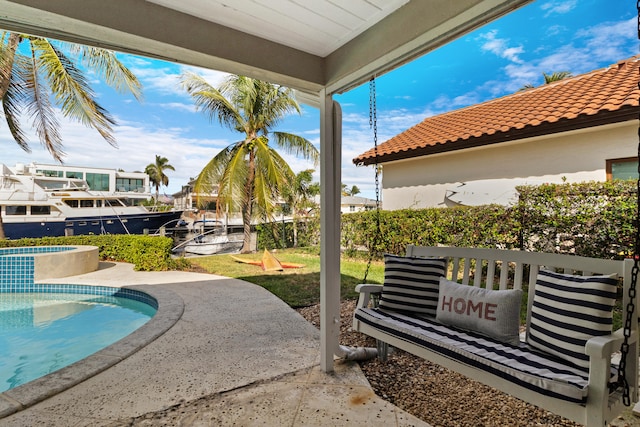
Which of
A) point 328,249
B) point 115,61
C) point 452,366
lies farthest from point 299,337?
point 115,61

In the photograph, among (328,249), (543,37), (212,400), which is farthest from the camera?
(543,37)

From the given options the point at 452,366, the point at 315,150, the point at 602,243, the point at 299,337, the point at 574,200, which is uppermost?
the point at 315,150

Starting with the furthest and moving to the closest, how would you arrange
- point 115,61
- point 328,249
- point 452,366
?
point 115,61
point 328,249
point 452,366

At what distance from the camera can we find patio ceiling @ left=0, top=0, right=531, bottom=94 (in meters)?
1.55

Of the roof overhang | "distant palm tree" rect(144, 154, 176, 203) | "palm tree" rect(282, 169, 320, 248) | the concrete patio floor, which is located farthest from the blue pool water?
"distant palm tree" rect(144, 154, 176, 203)

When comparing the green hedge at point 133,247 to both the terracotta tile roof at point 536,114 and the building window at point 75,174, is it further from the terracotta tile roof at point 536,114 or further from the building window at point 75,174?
the building window at point 75,174

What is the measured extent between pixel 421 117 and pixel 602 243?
4940 millimetres

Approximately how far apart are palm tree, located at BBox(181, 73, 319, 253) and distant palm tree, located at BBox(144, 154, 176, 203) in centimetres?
2945

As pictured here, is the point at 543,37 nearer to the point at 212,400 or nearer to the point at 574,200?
the point at 574,200

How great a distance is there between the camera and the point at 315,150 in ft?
32.4

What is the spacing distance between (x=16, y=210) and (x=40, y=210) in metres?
0.60

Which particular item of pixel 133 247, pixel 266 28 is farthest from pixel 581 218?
pixel 133 247

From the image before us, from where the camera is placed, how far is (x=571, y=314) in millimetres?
1618

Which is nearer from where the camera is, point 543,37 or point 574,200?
point 574,200
